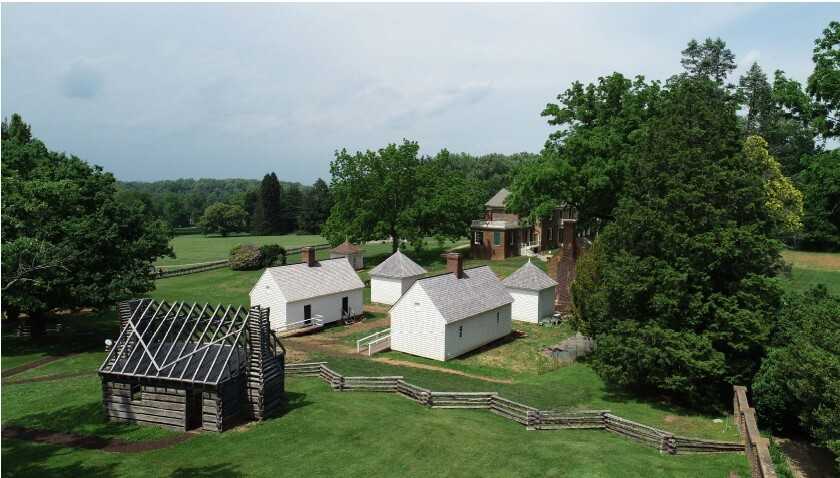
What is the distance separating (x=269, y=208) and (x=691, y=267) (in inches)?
4467

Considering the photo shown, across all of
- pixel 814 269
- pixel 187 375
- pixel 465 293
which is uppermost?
pixel 465 293

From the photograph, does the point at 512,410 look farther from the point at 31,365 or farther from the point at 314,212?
the point at 314,212

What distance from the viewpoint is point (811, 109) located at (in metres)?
26.7

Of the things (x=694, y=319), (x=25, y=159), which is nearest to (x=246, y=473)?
(x=694, y=319)

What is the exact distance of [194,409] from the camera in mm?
20953

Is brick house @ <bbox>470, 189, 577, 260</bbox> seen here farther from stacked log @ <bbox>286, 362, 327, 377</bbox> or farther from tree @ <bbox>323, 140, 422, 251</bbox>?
stacked log @ <bbox>286, 362, 327, 377</bbox>

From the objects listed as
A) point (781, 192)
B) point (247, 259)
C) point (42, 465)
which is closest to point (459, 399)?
point (42, 465)

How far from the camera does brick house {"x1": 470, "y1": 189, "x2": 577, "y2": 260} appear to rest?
6425 centimetres

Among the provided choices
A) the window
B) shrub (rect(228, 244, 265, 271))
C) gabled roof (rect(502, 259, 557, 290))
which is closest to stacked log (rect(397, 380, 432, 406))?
the window

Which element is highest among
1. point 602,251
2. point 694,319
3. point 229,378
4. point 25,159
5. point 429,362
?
point 25,159

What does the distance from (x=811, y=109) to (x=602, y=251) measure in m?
11.8

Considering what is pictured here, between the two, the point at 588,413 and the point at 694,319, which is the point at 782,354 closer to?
the point at 694,319

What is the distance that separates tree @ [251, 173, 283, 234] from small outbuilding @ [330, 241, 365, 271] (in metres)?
69.3

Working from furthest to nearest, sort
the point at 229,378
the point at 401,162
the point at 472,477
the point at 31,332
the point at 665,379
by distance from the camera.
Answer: the point at 401,162 → the point at 31,332 → the point at 665,379 → the point at 229,378 → the point at 472,477
